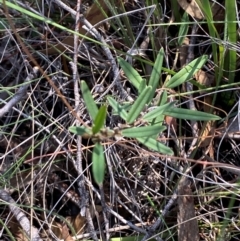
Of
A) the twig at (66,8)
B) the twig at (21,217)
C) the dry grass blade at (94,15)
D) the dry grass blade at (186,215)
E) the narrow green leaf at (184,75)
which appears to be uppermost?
the twig at (66,8)

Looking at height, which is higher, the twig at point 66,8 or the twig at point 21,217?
the twig at point 66,8

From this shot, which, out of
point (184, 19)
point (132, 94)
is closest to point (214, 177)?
point (132, 94)

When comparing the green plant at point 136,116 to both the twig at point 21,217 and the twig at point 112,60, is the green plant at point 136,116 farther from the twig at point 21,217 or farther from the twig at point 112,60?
the twig at point 21,217

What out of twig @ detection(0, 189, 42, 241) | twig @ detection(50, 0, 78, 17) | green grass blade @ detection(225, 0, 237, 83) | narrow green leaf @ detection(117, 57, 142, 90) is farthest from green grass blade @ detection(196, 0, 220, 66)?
twig @ detection(0, 189, 42, 241)

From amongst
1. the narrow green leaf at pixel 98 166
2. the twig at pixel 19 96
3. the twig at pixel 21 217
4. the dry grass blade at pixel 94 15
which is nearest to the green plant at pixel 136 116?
the narrow green leaf at pixel 98 166

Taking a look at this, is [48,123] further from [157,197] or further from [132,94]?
[157,197]

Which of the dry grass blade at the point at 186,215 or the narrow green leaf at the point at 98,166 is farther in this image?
the dry grass blade at the point at 186,215

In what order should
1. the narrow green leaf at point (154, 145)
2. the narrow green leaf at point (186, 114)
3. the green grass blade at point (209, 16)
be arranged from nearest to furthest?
1. the narrow green leaf at point (154, 145)
2. the narrow green leaf at point (186, 114)
3. the green grass blade at point (209, 16)
